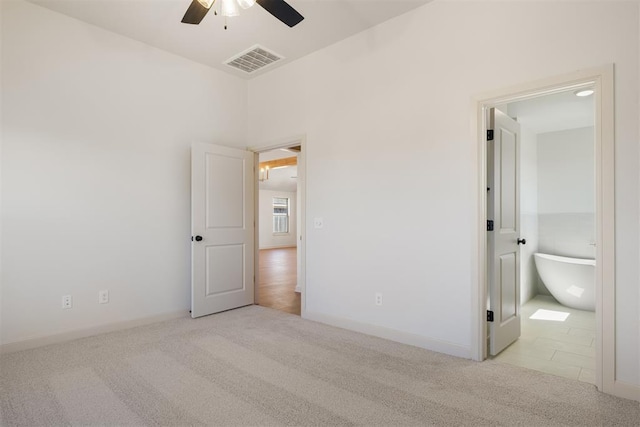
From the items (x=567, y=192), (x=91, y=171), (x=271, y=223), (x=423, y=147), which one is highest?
(x=423, y=147)

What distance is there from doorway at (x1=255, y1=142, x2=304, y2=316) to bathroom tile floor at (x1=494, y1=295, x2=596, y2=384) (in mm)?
2289

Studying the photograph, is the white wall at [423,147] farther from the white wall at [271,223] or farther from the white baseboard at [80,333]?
the white wall at [271,223]

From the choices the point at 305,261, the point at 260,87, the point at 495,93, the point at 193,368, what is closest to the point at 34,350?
the point at 193,368

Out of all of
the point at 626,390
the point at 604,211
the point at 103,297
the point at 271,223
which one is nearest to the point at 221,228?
the point at 103,297

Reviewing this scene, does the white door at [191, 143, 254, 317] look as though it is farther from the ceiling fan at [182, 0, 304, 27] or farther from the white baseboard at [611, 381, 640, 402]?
the white baseboard at [611, 381, 640, 402]

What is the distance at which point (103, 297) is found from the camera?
10.9 ft

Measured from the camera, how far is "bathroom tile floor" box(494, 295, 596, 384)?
8.46ft

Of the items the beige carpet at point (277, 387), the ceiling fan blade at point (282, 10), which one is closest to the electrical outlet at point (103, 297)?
the beige carpet at point (277, 387)

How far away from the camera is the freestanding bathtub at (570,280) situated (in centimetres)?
408

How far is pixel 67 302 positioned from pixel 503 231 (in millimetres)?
4028

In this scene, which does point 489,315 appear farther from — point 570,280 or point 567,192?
point 567,192

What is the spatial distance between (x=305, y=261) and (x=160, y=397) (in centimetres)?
206

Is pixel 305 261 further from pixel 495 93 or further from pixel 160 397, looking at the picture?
pixel 495 93

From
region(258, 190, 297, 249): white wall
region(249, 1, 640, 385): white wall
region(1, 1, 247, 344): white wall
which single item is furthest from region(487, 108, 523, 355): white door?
region(258, 190, 297, 249): white wall
